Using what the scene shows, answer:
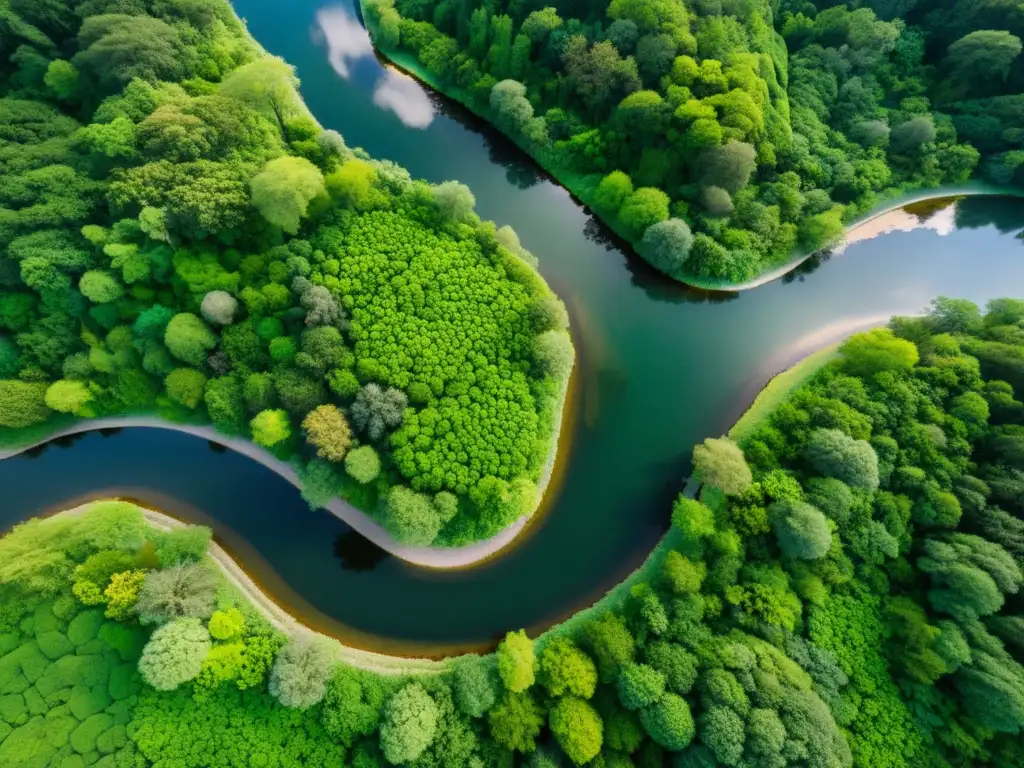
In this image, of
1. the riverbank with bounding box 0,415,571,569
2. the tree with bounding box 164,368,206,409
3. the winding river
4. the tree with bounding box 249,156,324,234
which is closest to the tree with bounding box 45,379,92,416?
the riverbank with bounding box 0,415,571,569

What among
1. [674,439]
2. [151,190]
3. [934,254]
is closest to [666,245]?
[674,439]

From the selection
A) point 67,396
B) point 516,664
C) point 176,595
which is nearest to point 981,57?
point 516,664

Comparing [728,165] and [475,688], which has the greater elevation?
[728,165]

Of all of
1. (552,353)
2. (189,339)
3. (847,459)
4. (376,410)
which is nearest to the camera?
(847,459)

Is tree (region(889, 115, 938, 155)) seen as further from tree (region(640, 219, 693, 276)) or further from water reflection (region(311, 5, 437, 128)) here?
water reflection (region(311, 5, 437, 128))

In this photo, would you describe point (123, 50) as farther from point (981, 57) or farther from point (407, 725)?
point (981, 57)
